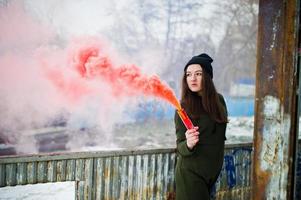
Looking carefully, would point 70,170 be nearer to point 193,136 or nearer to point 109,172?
point 109,172

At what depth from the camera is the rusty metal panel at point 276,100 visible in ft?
6.96

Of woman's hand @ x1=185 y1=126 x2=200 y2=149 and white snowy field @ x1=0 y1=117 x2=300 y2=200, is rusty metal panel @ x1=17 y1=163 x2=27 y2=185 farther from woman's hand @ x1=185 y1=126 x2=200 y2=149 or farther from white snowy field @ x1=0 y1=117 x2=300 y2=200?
woman's hand @ x1=185 y1=126 x2=200 y2=149

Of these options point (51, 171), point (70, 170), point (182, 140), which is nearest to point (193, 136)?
point (182, 140)

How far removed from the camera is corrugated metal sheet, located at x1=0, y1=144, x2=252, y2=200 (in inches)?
122

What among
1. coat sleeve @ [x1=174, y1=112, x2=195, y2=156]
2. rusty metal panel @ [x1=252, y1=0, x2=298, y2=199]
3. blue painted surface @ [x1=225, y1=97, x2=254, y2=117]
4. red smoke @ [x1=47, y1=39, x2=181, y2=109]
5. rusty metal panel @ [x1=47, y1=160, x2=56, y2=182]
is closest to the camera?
rusty metal panel @ [x1=252, y1=0, x2=298, y2=199]

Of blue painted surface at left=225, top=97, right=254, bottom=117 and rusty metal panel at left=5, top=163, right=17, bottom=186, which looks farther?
blue painted surface at left=225, top=97, right=254, bottom=117

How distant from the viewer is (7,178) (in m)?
3.02

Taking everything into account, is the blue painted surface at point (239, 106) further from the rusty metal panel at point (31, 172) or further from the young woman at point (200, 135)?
the rusty metal panel at point (31, 172)

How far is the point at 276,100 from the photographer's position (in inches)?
85.7

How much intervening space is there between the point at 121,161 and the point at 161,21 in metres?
1.90

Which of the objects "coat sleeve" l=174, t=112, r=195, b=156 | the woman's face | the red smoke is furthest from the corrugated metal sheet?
the woman's face

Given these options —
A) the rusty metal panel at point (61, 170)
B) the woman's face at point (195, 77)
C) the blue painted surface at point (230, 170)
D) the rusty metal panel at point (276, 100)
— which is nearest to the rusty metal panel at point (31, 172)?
the rusty metal panel at point (61, 170)

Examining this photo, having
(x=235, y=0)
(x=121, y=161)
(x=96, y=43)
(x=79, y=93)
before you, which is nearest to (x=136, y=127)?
(x=121, y=161)

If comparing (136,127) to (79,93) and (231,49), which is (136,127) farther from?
(231,49)
